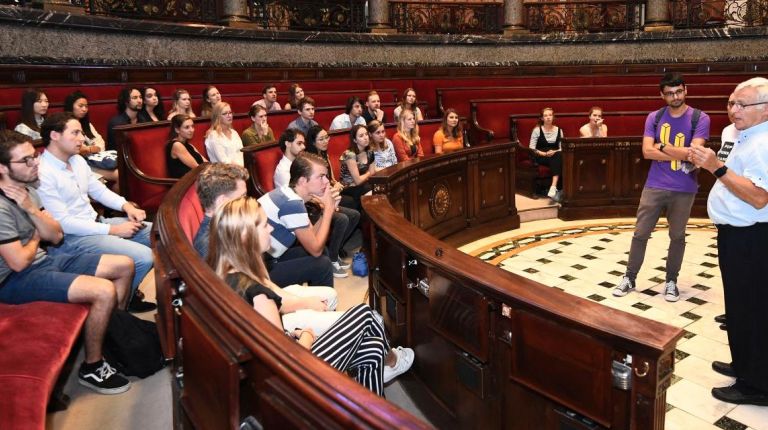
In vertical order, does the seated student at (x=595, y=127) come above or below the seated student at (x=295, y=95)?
below

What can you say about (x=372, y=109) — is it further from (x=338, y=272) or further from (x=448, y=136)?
(x=338, y=272)

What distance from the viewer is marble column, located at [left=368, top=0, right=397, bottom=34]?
33.1ft

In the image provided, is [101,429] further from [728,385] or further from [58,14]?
[58,14]

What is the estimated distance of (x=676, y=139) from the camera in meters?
4.12

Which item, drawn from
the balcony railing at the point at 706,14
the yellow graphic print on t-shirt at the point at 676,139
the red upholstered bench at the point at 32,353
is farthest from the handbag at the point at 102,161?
the balcony railing at the point at 706,14

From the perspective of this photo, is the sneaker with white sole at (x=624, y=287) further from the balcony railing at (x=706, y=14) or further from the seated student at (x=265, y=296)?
the balcony railing at (x=706, y=14)

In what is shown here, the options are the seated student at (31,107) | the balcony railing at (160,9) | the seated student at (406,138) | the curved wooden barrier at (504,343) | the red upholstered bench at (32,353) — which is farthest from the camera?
the balcony railing at (160,9)

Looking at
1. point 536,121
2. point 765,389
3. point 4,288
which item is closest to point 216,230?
point 4,288

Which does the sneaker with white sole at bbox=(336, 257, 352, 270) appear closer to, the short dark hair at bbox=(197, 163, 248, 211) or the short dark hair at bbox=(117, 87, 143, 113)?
the short dark hair at bbox=(197, 163, 248, 211)

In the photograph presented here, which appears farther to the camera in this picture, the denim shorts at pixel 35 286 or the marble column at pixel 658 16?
the marble column at pixel 658 16

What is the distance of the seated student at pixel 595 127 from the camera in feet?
22.5

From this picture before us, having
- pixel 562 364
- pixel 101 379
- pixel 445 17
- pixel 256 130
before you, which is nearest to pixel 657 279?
pixel 562 364

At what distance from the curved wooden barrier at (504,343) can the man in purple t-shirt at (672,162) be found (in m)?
1.95

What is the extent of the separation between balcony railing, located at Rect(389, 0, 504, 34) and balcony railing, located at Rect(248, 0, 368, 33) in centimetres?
66
